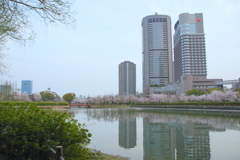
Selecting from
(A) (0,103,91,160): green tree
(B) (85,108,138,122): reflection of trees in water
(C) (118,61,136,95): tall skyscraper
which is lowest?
(B) (85,108,138,122): reflection of trees in water

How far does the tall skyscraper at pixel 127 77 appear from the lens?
164 m

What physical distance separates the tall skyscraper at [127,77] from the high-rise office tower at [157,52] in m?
31.9

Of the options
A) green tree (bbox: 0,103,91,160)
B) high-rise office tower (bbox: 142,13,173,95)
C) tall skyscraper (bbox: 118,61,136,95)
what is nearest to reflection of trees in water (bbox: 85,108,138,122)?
green tree (bbox: 0,103,91,160)

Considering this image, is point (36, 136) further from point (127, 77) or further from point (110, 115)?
point (127, 77)

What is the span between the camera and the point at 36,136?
4324 millimetres

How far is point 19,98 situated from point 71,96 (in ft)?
74.9

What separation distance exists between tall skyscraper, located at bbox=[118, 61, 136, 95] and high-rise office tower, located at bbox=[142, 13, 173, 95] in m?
31.9

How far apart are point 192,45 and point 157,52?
37461 millimetres

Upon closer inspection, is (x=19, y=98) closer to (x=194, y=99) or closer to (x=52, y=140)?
(x=194, y=99)

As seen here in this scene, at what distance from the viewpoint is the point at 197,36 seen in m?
96.7

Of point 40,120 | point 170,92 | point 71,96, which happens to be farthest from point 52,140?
point 170,92

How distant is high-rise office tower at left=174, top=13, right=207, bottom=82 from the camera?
95.1 meters

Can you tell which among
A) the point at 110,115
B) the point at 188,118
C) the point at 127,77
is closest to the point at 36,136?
the point at 188,118

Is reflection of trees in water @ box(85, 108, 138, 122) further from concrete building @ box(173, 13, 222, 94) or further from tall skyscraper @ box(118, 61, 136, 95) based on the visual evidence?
tall skyscraper @ box(118, 61, 136, 95)
